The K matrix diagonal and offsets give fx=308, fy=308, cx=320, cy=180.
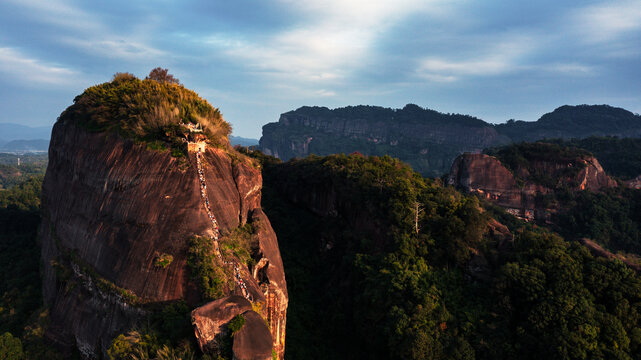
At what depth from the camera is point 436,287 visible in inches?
843

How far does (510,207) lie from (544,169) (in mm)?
12102

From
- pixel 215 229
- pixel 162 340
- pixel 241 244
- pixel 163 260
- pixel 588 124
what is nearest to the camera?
pixel 162 340

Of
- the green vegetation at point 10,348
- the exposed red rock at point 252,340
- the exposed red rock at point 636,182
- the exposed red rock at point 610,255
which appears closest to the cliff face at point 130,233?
the green vegetation at point 10,348

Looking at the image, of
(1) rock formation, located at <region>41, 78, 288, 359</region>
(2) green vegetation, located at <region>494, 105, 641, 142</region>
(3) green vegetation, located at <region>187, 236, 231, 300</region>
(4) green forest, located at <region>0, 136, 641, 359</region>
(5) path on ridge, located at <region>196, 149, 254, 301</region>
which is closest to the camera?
(3) green vegetation, located at <region>187, 236, 231, 300</region>

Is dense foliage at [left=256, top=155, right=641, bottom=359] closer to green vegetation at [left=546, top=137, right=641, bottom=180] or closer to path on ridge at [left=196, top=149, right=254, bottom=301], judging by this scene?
path on ridge at [left=196, top=149, right=254, bottom=301]

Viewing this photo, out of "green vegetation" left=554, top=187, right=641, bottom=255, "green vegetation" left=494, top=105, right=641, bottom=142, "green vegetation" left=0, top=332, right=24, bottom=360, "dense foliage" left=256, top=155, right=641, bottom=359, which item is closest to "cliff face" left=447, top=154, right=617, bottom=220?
"green vegetation" left=554, top=187, right=641, bottom=255

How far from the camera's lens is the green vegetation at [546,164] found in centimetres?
6594

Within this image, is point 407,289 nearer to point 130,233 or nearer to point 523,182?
point 130,233

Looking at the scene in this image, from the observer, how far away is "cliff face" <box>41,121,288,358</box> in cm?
1581

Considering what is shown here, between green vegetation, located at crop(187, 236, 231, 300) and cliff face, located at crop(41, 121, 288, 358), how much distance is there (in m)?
0.50

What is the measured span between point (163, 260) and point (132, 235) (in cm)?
254

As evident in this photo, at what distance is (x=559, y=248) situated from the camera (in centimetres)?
2133

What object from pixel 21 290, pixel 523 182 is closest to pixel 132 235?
pixel 21 290

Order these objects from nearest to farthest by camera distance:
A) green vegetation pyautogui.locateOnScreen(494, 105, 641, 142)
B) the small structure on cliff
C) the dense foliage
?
the dense foliage, the small structure on cliff, green vegetation pyautogui.locateOnScreen(494, 105, 641, 142)
